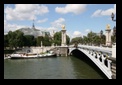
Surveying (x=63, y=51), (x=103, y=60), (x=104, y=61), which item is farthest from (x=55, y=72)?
(x=63, y=51)

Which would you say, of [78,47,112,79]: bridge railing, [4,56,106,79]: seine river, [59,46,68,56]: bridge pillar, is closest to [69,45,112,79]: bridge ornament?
[78,47,112,79]: bridge railing

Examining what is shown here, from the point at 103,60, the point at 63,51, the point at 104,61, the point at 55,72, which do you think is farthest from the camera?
the point at 63,51

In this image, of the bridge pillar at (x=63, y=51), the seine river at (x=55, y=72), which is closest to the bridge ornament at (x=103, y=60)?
the seine river at (x=55, y=72)

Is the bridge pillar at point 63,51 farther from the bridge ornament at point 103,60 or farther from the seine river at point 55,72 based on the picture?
the bridge ornament at point 103,60

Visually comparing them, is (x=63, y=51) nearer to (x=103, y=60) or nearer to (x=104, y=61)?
(x=104, y=61)

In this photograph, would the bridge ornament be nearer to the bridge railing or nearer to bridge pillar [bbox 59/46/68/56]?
the bridge railing

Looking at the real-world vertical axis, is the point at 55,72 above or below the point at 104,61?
below

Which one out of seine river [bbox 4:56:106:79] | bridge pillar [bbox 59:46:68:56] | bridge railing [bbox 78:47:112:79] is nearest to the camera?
bridge railing [bbox 78:47:112:79]
